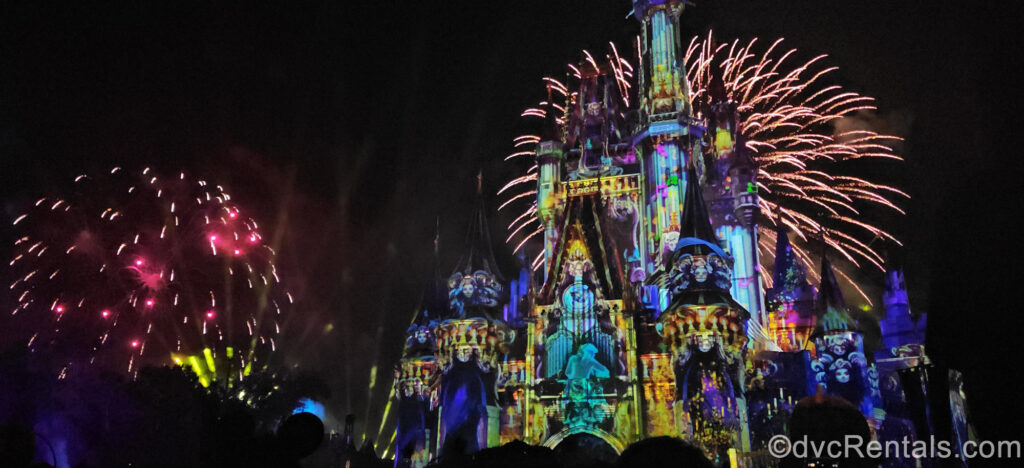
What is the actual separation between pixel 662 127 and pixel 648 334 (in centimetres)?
1481

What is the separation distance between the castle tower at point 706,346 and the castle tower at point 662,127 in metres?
4.69

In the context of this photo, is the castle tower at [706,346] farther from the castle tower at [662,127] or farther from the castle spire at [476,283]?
the castle spire at [476,283]

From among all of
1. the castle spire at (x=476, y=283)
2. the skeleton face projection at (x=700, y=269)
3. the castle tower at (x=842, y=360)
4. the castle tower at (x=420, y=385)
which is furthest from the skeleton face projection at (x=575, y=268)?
the castle tower at (x=842, y=360)

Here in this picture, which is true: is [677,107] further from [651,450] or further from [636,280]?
→ [651,450]

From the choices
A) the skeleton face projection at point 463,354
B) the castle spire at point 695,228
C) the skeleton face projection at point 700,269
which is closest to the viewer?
the skeleton face projection at point 700,269

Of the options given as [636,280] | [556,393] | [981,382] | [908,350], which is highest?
[636,280]

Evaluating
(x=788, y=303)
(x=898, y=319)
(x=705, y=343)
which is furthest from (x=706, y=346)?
(x=898, y=319)

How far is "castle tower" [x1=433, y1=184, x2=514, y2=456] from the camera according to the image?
A: 32188 millimetres

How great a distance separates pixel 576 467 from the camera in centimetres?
876

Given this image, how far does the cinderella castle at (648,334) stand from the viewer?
98.9 feet

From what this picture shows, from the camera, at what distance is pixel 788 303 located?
1489 inches

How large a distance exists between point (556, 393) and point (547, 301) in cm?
478

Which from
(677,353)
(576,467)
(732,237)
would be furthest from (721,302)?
(576,467)

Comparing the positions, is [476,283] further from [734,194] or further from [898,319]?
[898,319]
